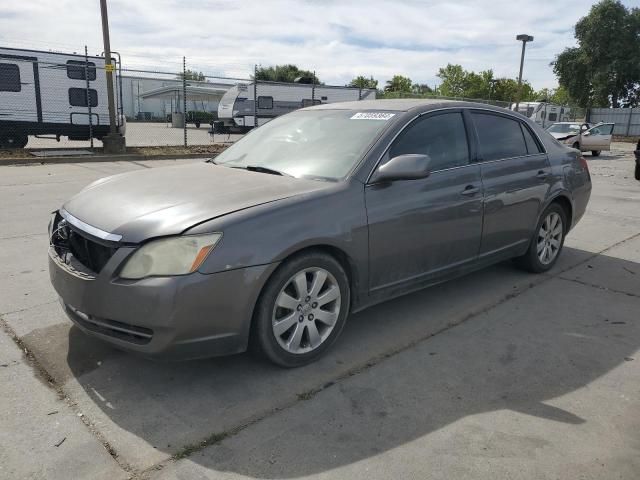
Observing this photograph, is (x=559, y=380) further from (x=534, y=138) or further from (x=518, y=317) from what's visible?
(x=534, y=138)

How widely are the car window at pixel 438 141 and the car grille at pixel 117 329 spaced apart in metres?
1.97

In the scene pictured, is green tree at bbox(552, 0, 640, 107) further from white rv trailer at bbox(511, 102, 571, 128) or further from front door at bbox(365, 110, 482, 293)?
front door at bbox(365, 110, 482, 293)

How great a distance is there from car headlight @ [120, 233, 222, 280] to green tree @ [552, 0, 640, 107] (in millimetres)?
46627

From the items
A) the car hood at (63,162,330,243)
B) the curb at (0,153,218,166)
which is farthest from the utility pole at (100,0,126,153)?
the car hood at (63,162,330,243)

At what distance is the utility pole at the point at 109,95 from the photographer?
14422 mm

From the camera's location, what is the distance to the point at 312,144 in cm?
400

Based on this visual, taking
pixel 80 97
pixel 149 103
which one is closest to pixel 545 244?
pixel 80 97

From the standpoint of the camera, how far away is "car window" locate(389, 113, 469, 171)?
387 cm

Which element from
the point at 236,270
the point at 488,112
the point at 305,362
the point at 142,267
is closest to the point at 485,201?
the point at 488,112

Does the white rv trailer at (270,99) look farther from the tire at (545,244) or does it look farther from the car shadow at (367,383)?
the car shadow at (367,383)

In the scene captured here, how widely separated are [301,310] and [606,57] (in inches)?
1854

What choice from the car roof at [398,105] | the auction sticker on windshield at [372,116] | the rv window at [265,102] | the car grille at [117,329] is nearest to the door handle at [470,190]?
the car roof at [398,105]

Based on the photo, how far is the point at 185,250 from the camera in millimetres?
2791

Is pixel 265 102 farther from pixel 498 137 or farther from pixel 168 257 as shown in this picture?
pixel 168 257
